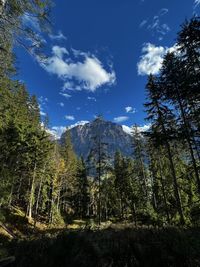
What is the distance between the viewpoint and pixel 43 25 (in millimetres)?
7801

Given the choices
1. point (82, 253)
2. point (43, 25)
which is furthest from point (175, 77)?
point (82, 253)

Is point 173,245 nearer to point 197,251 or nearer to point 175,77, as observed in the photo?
point 197,251

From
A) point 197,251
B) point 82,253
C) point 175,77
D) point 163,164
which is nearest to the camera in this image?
point 197,251

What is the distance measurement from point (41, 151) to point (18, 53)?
761 inches

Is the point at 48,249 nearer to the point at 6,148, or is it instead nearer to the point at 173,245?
the point at 173,245

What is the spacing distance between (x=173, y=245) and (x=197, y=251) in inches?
27.3

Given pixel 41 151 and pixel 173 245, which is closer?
pixel 173 245

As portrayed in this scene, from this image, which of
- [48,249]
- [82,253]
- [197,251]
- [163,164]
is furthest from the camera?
[163,164]

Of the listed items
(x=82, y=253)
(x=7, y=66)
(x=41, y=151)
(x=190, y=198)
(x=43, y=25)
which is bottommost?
(x=82, y=253)

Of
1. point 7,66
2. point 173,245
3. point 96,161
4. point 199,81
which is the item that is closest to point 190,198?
point 96,161

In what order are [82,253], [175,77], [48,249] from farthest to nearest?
[175,77] → [48,249] → [82,253]

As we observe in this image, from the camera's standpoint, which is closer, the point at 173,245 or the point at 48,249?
the point at 173,245

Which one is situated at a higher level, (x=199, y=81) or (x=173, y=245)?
(x=199, y=81)

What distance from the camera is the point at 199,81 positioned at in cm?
1130
